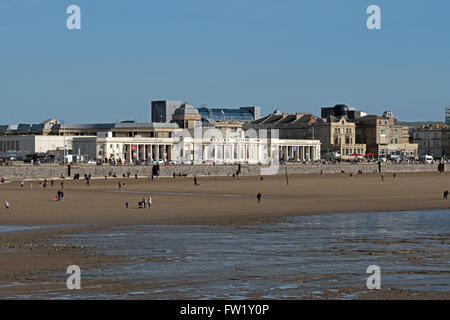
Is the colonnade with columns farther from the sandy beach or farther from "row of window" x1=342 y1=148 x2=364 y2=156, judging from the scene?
the sandy beach

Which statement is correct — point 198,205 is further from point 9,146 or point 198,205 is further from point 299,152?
point 299,152

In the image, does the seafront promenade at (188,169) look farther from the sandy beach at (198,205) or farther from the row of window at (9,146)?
the row of window at (9,146)

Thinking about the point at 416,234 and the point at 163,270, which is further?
the point at 416,234

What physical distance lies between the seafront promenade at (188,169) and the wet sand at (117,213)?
2855cm

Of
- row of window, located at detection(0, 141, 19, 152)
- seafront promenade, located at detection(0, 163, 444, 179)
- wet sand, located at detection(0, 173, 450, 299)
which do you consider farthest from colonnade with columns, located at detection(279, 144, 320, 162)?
wet sand, located at detection(0, 173, 450, 299)

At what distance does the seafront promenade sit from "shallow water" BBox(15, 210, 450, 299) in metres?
61.4

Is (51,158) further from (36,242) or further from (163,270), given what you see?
(163,270)

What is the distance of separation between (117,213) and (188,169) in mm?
68434

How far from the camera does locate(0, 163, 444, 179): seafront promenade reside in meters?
97.1

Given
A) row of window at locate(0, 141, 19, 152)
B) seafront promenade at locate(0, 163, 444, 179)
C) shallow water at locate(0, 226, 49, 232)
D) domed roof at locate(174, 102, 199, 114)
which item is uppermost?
domed roof at locate(174, 102, 199, 114)

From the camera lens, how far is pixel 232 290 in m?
21.8

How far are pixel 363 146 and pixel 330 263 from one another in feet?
528
